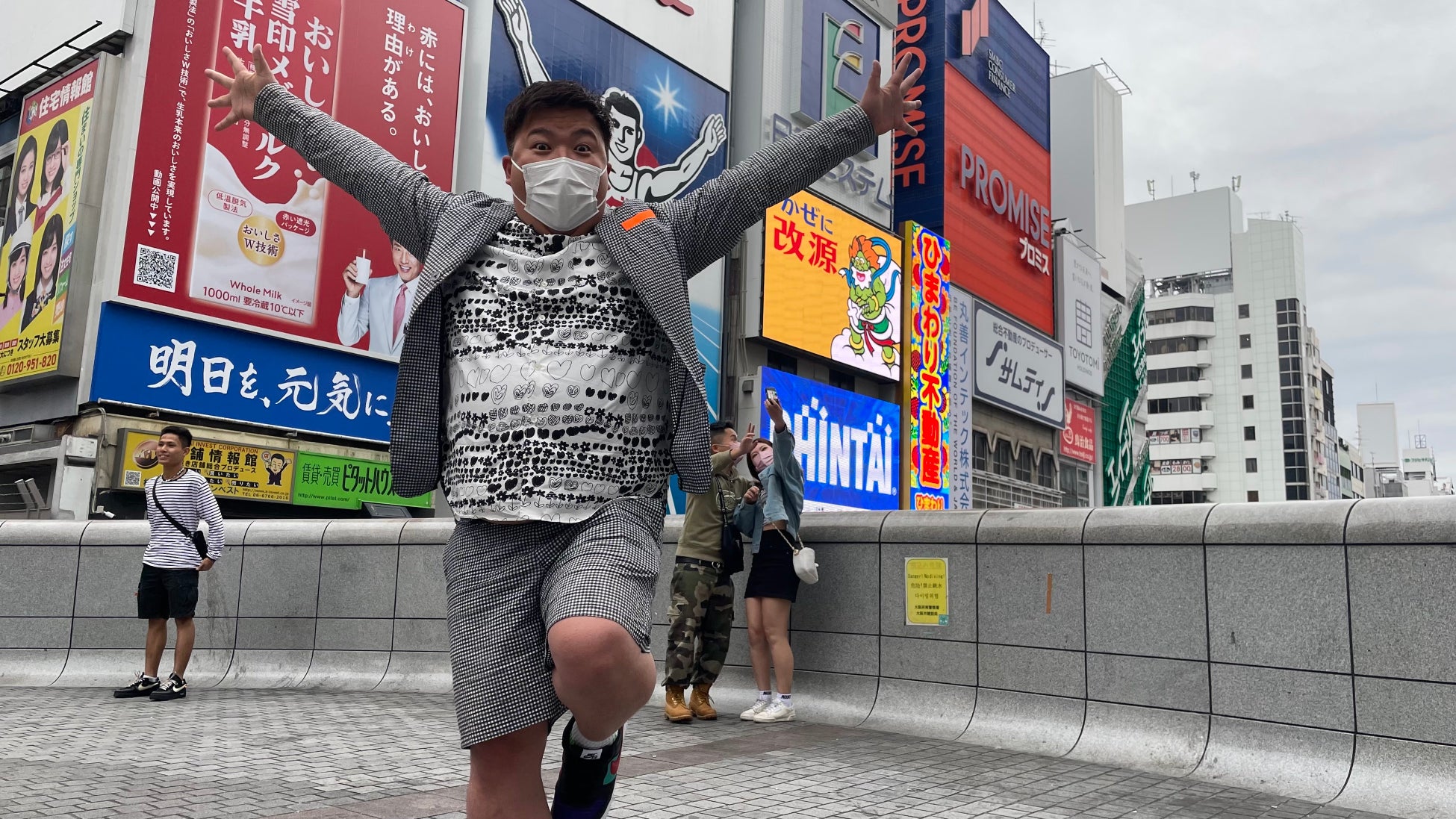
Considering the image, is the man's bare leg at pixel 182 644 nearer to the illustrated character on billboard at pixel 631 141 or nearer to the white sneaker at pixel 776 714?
the white sneaker at pixel 776 714

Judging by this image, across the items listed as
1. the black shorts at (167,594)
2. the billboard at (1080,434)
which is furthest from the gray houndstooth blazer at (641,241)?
the billboard at (1080,434)

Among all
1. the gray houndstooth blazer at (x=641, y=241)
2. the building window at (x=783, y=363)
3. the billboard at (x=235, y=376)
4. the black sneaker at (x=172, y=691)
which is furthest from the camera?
the building window at (x=783, y=363)

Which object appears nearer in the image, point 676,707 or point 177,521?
point 676,707

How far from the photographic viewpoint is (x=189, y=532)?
742cm

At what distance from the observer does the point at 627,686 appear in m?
2.10

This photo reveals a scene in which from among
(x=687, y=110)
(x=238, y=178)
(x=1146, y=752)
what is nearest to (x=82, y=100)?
(x=238, y=178)

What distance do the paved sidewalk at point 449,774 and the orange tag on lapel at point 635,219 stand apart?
2.46 metres

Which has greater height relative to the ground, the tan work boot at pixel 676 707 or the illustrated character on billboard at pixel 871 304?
the illustrated character on billboard at pixel 871 304

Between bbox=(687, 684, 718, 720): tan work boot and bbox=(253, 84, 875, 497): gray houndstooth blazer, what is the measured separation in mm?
4325

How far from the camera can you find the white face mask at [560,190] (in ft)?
8.04

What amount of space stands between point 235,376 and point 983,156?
27.9m

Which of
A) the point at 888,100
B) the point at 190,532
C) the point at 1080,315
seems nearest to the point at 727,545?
the point at 190,532

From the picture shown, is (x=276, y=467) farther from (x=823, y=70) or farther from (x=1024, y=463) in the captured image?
(x=1024, y=463)

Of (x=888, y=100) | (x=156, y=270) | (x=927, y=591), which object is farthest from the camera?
(x=156, y=270)
